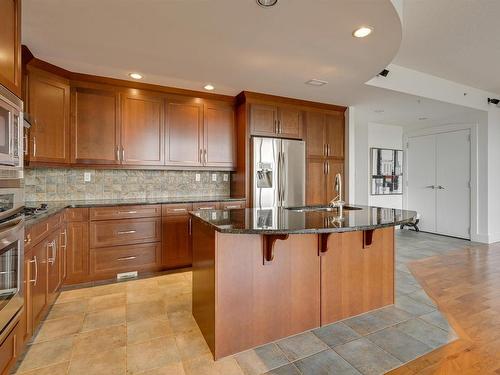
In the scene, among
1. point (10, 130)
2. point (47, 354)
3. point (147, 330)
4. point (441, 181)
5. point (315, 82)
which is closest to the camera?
point (10, 130)

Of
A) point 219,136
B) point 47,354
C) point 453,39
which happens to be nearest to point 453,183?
point 453,39

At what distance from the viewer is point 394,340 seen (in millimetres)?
1902

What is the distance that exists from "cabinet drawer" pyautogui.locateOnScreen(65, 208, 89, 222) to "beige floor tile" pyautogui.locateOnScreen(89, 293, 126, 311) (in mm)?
831

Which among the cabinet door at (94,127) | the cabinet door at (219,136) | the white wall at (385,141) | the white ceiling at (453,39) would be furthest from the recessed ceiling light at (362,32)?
the white wall at (385,141)

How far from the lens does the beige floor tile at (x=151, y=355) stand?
1.66 meters

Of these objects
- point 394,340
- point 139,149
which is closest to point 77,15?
point 139,149

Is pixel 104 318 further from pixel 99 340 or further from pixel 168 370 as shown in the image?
pixel 168 370

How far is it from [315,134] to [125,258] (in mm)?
3146

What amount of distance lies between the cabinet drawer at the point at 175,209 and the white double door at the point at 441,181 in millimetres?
4987

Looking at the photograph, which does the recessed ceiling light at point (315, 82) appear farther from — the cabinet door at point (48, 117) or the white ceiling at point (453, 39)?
the cabinet door at point (48, 117)

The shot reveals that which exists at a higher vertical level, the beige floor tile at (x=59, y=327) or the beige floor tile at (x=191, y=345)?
the beige floor tile at (x=59, y=327)

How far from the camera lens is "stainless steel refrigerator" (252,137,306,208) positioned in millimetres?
3760

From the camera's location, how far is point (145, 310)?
7.81 feet

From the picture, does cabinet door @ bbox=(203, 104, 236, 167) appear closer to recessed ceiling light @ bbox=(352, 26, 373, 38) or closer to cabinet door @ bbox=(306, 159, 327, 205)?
cabinet door @ bbox=(306, 159, 327, 205)
